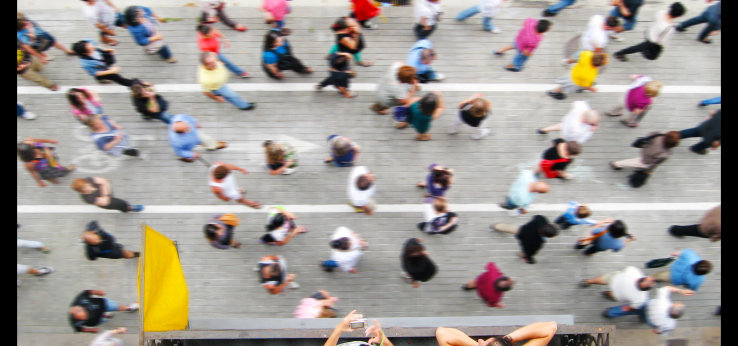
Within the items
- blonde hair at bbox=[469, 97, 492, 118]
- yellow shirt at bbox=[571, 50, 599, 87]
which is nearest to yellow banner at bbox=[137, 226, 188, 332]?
blonde hair at bbox=[469, 97, 492, 118]

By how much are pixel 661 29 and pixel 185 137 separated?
24.7 feet

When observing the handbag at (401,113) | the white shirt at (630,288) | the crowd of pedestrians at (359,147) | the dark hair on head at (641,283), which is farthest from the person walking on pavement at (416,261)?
the dark hair on head at (641,283)

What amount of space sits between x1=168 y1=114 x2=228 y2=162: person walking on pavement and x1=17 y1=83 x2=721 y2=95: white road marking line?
1.21 m

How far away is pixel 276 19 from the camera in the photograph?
8.26 meters

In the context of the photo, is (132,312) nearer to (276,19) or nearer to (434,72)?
(276,19)

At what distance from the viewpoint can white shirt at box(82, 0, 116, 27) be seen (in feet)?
27.0

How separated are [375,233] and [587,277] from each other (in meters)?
3.34

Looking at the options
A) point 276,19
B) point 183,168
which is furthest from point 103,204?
point 276,19

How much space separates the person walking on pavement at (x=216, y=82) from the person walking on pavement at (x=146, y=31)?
3.26 feet

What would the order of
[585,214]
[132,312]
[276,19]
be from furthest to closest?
[276,19], [132,312], [585,214]

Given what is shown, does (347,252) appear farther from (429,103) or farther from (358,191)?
(429,103)

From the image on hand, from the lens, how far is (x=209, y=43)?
8.01 m

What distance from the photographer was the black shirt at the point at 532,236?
693cm

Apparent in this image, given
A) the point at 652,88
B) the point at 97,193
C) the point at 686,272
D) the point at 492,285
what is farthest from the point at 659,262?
the point at 97,193
